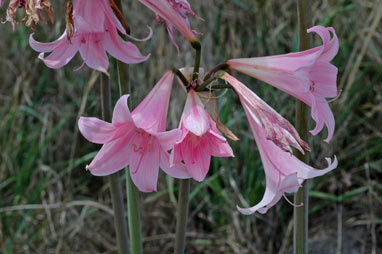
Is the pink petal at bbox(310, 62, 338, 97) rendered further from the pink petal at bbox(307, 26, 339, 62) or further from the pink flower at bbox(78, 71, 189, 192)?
the pink flower at bbox(78, 71, 189, 192)

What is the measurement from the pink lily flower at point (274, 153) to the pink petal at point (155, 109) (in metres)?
0.17

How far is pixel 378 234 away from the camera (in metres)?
3.10

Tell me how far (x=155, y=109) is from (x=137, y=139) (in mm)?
129

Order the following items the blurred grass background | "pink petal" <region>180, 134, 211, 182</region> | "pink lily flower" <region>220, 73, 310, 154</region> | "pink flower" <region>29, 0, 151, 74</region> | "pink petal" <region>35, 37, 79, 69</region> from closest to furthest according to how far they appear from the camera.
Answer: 1. "pink lily flower" <region>220, 73, 310, 154</region>
2. "pink petal" <region>180, 134, 211, 182</region>
3. "pink flower" <region>29, 0, 151, 74</region>
4. "pink petal" <region>35, 37, 79, 69</region>
5. the blurred grass background

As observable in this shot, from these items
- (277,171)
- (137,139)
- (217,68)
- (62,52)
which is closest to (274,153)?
(277,171)

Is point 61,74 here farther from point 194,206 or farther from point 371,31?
point 371,31

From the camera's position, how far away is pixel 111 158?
57.6 inches

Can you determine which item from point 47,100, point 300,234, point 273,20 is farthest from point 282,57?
point 47,100

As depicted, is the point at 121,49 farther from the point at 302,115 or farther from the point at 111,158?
the point at 302,115

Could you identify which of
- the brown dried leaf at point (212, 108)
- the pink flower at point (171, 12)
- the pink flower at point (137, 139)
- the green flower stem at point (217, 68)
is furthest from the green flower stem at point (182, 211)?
the pink flower at point (171, 12)

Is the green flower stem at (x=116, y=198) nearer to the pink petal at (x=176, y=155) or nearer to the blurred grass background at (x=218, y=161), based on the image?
the pink petal at (x=176, y=155)

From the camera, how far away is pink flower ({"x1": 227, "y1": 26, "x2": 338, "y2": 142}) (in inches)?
51.6

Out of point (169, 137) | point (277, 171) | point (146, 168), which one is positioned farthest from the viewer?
point (146, 168)

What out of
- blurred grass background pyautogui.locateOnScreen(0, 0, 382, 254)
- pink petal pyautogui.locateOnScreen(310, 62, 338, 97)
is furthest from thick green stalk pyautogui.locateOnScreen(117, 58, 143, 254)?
blurred grass background pyautogui.locateOnScreen(0, 0, 382, 254)
